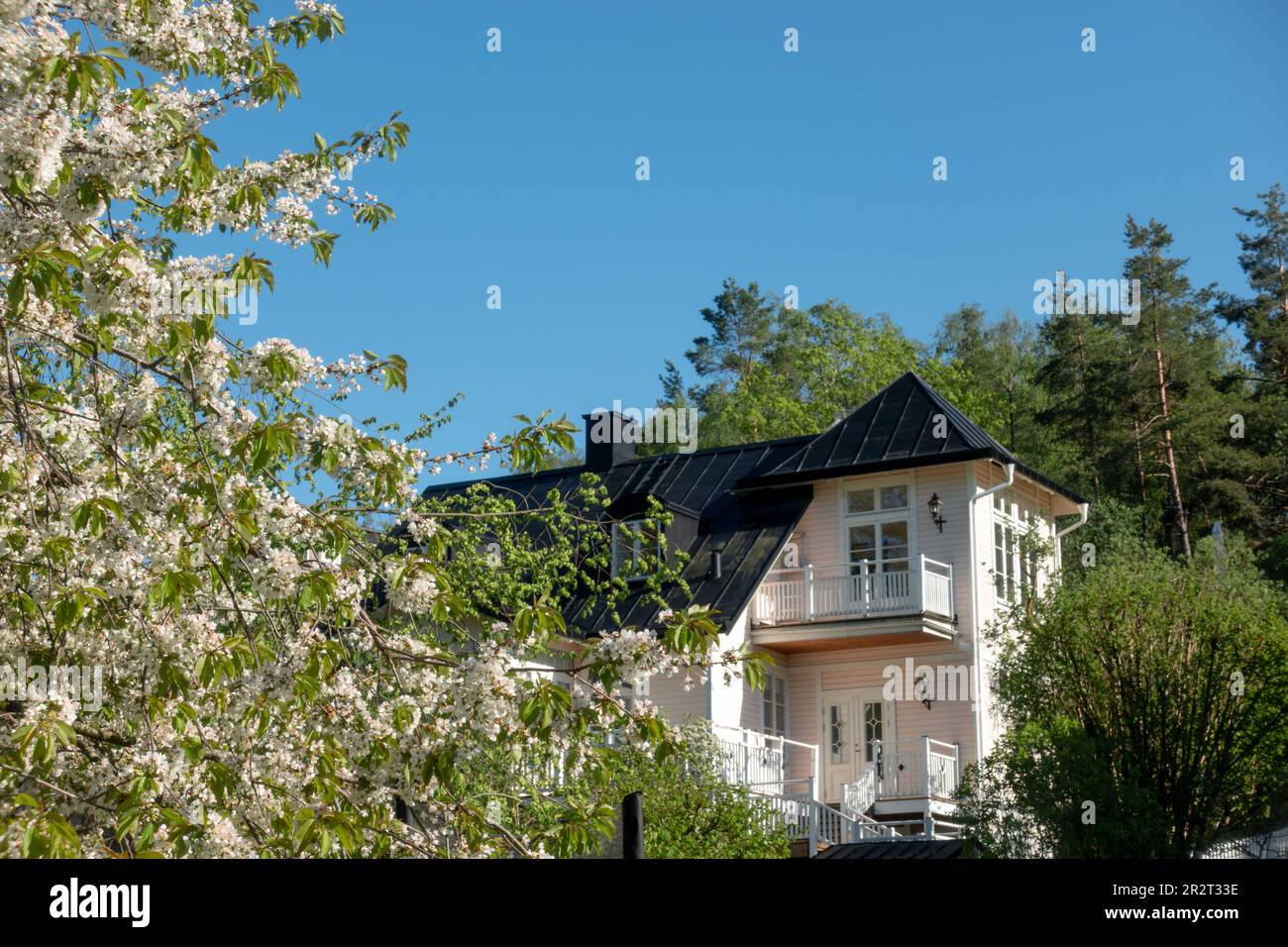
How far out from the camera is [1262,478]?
3728 cm

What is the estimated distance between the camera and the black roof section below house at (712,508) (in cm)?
2395

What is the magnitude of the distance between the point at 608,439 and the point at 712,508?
3931 mm

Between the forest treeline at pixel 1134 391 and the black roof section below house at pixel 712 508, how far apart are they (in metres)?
12.1

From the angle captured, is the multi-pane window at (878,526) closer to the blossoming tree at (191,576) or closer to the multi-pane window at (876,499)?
the multi-pane window at (876,499)

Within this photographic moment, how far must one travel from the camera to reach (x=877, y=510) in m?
24.9

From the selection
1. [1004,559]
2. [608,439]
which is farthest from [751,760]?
[608,439]

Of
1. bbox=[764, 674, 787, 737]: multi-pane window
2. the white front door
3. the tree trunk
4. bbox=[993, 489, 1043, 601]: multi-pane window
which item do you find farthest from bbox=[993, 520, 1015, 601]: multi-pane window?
the tree trunk

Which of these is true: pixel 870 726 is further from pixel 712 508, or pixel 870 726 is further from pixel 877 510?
pixel 712 508

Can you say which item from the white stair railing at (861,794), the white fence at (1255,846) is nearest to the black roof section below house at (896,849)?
the white stair railing at (861,794)

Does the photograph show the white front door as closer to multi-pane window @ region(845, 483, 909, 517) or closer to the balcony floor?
the balcony floor

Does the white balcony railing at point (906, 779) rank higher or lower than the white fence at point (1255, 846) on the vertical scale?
higher

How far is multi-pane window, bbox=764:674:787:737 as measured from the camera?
2425 cm
